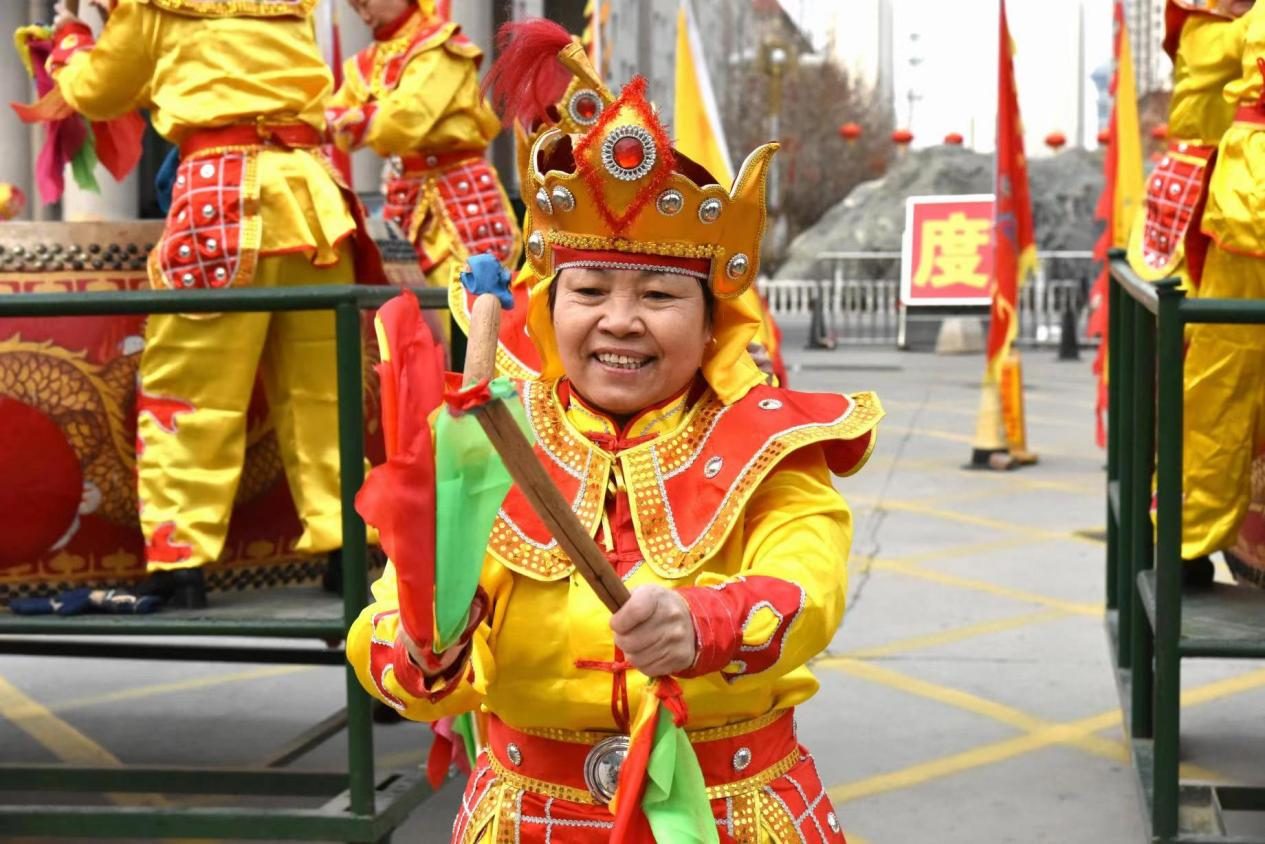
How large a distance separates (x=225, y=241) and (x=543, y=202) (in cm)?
173

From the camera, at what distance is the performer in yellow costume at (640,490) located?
7.39 ft

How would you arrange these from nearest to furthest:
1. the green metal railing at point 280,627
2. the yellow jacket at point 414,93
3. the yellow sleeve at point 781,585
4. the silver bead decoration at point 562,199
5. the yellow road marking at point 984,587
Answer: the yellow sleeve at point 781,585 < the silver bead decoration at point 562,199 < the green metal railing at point 280,627 < the yellow jacket at point 414,93 < the yellow road marking at point 984,587

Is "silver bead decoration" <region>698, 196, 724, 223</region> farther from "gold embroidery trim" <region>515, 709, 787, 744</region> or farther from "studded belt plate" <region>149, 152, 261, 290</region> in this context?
"studded belt plate" <region>149, 152, 261, 290</region>

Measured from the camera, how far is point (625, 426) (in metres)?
2.42

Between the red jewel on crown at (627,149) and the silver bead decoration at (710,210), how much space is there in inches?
3.8

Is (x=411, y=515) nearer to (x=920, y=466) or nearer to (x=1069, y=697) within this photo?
(x=1069, y=697)

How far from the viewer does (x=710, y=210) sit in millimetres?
2297

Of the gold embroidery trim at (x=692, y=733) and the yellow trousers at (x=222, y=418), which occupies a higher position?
the yellow trousers at (x=222, y=418)

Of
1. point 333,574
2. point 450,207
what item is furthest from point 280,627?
point 450,207

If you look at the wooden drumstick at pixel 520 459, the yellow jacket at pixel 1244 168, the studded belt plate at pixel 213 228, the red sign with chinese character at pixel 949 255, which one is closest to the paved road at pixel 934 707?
the studded belt plate at pixel 213 228

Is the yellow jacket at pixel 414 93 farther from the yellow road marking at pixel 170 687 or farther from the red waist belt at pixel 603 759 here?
the red waist belt at pixel 603 759

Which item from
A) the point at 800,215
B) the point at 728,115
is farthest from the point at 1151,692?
the point at 800,215

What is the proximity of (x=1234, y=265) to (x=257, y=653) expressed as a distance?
266 cm

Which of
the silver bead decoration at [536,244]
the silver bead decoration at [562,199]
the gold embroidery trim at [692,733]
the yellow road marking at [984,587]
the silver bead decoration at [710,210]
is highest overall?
the silver bead decoration at [562,199]
